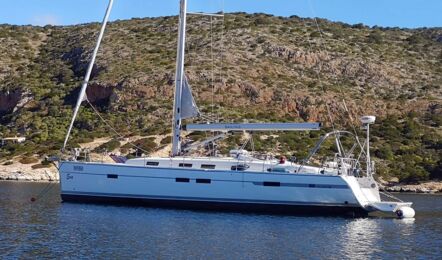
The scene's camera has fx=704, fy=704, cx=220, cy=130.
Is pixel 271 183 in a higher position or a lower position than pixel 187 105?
lower

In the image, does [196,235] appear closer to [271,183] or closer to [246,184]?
[246,184]

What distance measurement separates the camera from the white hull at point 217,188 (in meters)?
35.9

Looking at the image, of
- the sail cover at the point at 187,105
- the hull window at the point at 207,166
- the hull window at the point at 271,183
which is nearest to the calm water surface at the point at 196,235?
the hull window at the point at 271,183

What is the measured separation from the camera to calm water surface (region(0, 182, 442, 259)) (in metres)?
24.9

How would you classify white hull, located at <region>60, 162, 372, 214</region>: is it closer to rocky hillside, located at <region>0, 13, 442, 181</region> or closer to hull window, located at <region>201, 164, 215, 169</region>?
hull window, located at <region>201, 164, 215, 169</region>

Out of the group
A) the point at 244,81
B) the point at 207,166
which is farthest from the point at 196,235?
the point at 244,81

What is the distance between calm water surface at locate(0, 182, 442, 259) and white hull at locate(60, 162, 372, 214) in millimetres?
922

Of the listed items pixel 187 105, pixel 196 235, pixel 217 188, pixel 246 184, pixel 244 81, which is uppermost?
pixel 244 81

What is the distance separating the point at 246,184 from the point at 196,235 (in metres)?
8.51

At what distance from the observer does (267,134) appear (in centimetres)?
7044

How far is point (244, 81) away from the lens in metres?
82.7

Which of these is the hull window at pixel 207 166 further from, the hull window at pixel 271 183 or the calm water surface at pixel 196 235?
the hull window at pixel 271 183

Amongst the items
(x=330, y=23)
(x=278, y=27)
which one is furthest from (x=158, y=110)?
(x=330, y=23)

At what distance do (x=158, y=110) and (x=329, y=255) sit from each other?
5382 centimetres
